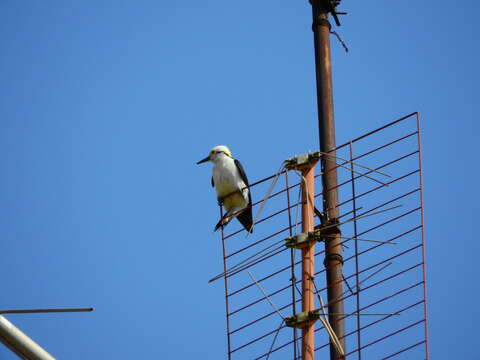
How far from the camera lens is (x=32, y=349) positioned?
4.32m

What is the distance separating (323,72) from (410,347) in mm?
4110

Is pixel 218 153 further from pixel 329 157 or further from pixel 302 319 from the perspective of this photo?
pixel 302 319

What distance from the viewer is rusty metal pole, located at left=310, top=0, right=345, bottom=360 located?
329 inches

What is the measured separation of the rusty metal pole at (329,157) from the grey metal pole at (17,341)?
12.5 feet

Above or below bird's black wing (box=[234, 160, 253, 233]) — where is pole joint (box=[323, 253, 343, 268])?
below

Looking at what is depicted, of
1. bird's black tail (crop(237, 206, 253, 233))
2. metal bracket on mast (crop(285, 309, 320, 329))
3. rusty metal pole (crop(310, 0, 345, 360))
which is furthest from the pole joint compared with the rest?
bird's black tail (crop(237, 206, 253, 233))

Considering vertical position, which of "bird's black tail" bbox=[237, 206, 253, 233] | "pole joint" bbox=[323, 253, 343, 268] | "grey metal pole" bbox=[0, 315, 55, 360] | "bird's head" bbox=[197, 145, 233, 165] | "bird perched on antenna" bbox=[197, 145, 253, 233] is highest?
"bird's head" bbox=[197, 145, 233, 165]

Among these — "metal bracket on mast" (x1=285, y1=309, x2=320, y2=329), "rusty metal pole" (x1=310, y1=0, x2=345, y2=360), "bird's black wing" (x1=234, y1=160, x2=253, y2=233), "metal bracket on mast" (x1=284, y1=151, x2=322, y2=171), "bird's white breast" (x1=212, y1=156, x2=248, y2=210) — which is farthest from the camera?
"bird's white breast" (x1=212, y1=156, x2=248, y2=210)

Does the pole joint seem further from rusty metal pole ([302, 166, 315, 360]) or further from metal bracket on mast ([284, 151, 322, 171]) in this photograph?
metal bracket on mast ([284, 151, 322, 171])

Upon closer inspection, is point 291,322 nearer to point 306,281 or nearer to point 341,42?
point 306,281

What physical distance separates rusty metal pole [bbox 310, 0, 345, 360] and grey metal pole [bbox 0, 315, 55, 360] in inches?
150

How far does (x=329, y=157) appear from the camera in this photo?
28.9 feet

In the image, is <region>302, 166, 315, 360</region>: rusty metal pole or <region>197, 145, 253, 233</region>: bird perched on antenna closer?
<region>302, 166, 315, 360</region>: rusty metal pole

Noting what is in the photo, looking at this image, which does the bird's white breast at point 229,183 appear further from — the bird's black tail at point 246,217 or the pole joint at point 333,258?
the pole joint at point 333,258
